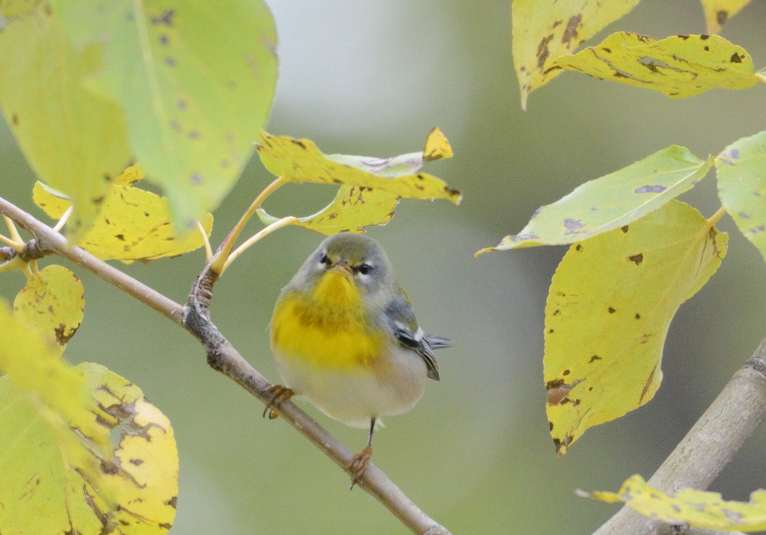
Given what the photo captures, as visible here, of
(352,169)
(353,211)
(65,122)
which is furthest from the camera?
(353,211)

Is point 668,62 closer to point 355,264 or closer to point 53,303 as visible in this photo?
point 53,303

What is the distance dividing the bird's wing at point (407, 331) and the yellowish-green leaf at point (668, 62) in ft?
4.53


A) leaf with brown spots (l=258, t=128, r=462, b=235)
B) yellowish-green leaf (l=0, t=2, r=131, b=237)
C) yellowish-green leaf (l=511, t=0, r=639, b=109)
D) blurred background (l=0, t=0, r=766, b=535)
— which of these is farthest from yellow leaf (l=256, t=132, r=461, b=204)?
blurred background (l=0, t=0, r=766, b=535)

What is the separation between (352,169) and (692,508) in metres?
0.32

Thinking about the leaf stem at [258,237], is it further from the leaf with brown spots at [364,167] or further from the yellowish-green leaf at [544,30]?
the yellowish-green leaf at [544,30]

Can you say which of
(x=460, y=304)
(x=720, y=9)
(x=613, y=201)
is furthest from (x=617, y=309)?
(x=460, y=304)

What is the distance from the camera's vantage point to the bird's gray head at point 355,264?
7.34ft

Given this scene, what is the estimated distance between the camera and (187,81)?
54 cm

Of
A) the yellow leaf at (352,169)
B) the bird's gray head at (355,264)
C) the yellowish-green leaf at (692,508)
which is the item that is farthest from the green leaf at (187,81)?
the bird's gray head at (355,264)

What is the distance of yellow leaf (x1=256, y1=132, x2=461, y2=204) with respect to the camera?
0.72m

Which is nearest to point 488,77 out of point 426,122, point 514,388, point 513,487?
point 426,122

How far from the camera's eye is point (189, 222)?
0.49 m

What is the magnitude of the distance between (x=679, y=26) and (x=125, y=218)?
568cm

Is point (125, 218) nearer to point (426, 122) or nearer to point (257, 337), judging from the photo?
point (257, 337)
